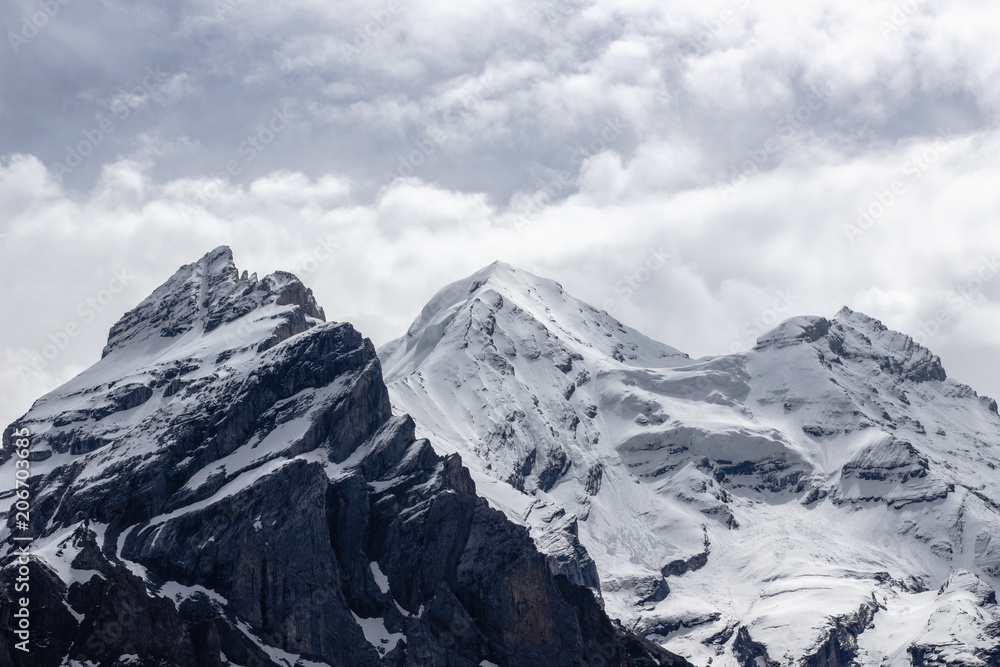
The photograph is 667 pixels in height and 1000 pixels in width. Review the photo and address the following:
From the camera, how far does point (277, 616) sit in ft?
649

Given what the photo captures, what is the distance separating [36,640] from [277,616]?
3341 cm

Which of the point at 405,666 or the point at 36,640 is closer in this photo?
the point at 36,640

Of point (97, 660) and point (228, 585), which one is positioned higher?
point (228, 585)

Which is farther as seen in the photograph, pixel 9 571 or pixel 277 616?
pixel 277 616

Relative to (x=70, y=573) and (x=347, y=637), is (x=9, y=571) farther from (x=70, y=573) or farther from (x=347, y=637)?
(x=347, y=637)

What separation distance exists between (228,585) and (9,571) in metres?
29.8

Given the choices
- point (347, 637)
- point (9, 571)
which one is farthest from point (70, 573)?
point (347, 637)

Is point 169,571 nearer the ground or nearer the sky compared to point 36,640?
nearer the sky

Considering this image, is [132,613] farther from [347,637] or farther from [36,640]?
[347,637]

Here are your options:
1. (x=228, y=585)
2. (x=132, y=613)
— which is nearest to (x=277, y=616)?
(x=228, y=585)

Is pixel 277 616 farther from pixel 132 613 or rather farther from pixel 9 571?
pixel 9 571

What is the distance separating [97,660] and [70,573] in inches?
550

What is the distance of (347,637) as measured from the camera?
7849 inches

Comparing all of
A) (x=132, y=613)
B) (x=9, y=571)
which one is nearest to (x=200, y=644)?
(x=132, y=613)
